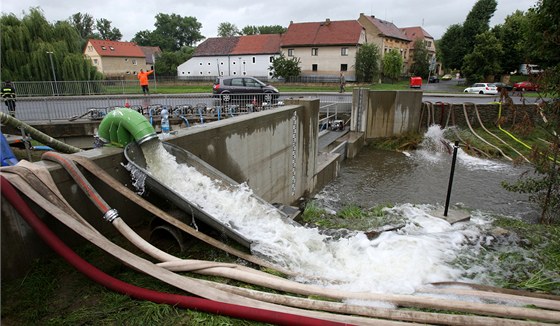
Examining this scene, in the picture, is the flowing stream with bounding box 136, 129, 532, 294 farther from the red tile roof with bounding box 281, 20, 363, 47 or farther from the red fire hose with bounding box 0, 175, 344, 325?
the red tile roof with bounding box 281, 20, 363, 47

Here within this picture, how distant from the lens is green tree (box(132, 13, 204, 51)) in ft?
342

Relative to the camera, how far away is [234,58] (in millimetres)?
60375

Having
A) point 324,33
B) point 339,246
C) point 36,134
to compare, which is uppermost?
point 324,33

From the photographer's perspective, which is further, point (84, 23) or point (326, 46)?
point (84, 23)

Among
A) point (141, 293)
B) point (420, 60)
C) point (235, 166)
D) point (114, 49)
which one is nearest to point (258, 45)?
point (420, 60)

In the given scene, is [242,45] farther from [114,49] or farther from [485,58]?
[485,58]

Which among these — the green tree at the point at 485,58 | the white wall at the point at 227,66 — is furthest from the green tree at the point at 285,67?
the green tree at the point at 485,58

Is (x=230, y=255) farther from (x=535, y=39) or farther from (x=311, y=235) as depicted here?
(x=535, y=39)

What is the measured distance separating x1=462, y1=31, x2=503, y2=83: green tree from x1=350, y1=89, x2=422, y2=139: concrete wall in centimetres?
3327

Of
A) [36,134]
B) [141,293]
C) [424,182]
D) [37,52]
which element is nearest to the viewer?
[141,293]

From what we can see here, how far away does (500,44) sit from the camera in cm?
4531

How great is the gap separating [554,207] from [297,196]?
698 cm

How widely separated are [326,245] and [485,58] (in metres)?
51.3

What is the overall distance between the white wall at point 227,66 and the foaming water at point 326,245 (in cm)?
5346
